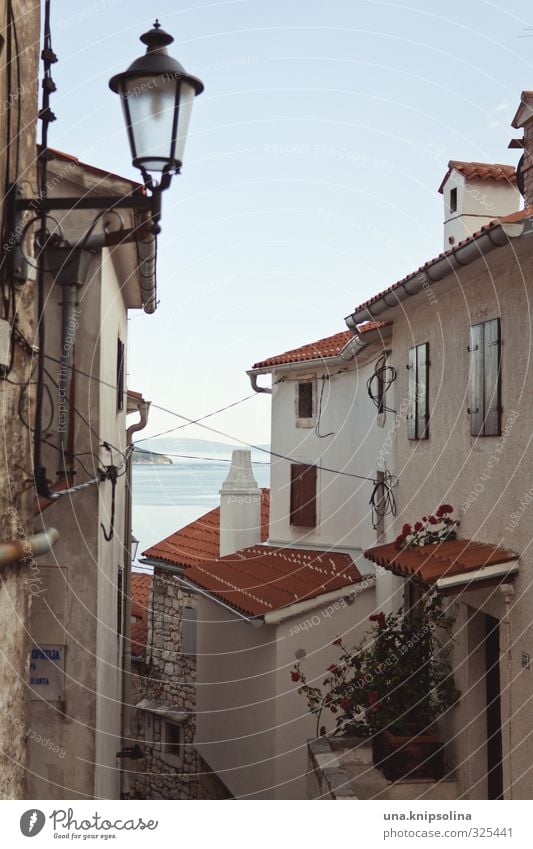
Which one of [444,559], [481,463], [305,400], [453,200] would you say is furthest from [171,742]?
[481,463]

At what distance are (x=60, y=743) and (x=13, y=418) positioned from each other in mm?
3629

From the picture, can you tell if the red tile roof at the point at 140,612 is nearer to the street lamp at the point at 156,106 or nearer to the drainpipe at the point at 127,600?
the drainpipe at the point at 127,600


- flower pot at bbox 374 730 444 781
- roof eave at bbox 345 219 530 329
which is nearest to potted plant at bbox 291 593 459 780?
flower pot at bbox 374 730 444 781

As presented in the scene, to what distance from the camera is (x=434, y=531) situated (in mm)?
9055

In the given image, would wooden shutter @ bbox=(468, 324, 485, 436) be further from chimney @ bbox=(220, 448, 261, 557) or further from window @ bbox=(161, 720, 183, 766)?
window @ bbox=(161, 720, 183, 766)

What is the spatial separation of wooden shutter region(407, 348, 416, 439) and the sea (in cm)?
498

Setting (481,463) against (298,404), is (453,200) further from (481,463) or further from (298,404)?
(481,463)

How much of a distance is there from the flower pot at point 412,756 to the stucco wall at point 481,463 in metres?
0.22

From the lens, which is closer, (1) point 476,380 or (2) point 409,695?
(1) point 476,380

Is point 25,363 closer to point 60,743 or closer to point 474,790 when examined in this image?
point 60,743

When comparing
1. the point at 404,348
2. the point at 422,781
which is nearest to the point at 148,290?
the point at 404,348

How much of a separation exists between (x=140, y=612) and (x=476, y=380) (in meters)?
13.6

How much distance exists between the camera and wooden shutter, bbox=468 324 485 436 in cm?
816

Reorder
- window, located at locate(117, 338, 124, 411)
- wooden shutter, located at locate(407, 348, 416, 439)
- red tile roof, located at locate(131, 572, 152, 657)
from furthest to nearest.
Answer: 1. red tile roof, located at locate(131, 572, 152, 657)
2. window, located at locate(117, 338, 124, 411)
3. wooden shutter, located at locate(407, 348, 416, 439)
